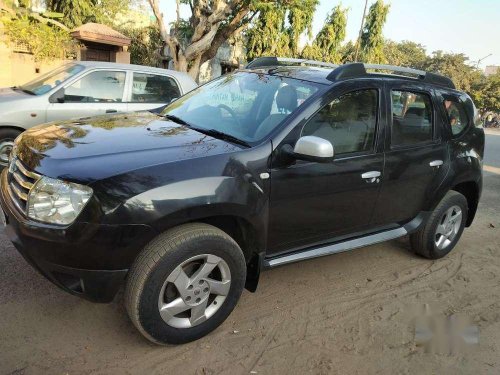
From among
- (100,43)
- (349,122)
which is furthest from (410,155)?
(100,43)

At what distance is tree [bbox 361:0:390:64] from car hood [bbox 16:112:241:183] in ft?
107

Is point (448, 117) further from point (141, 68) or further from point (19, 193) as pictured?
point (141, 68)

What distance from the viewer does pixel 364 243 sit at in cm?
357

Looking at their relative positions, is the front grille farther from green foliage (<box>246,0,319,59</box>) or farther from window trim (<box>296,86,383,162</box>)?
green foliage (<box>246,0,319,59</box>)

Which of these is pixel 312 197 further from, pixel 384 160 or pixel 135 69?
pixel 135 69

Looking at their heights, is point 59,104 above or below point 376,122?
below

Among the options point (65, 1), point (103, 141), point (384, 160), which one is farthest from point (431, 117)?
point (65, 1)

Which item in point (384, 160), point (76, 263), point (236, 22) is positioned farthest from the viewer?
point (236, 22)

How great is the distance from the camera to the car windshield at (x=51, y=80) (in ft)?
20.1

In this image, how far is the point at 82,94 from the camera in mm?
6254

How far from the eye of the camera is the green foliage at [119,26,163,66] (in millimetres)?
22641

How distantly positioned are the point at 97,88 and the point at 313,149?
4.71 m

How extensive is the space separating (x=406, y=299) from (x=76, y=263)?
263cm

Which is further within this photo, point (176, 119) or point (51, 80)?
point (51, 80)
